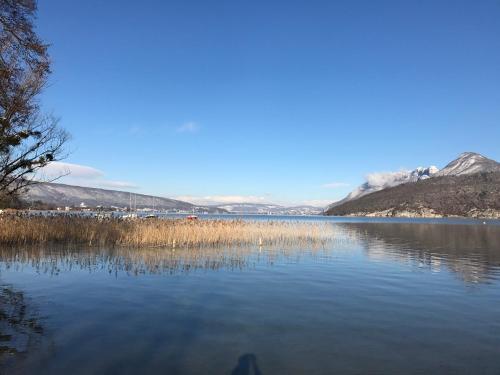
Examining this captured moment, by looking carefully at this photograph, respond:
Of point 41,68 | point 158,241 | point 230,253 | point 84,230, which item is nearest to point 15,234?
point 84,230

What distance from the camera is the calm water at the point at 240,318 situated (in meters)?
8.88

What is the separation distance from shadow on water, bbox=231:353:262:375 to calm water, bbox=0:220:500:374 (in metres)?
0.02

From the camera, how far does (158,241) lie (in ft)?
103

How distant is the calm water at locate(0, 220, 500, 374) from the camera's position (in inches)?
350

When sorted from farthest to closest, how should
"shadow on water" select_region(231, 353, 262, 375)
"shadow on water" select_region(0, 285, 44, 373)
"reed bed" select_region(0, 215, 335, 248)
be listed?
"reed bed" select_region(0, 215, 335, 248) → "shadow on water" select_region(0, 285, 44, 373) → "shadow on water" select_region(231, 353, 262, 375)

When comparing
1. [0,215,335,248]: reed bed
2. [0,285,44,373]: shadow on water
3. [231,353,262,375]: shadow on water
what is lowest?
[231,353,262,375]: shadow on water

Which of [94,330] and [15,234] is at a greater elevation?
[15,234]

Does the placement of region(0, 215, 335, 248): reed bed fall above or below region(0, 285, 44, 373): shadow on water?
→ above

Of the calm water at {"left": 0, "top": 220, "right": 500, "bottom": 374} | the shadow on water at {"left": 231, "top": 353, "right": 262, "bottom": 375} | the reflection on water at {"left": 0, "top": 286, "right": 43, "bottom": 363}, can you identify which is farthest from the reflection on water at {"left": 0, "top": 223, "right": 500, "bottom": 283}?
the shadow on water at {"left": 231, "top": 353, "right": 262, "bottom": 375}

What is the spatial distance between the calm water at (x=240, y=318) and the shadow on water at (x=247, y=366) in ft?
0.07

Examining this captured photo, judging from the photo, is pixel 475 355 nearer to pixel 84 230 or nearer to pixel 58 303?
pixel 58 303

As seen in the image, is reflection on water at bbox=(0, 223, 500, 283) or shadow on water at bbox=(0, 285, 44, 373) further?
reflection on water at bbox=(0, 223, 500, 283)

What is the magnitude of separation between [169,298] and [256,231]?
2432 cm

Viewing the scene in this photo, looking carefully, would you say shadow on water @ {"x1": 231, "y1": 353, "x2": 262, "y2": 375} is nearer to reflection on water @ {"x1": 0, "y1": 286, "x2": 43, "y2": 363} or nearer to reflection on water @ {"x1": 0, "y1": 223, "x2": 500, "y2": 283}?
reflection on water @ {"x1": 0, "y1": 286, "x2": 43, "y2": 363}
